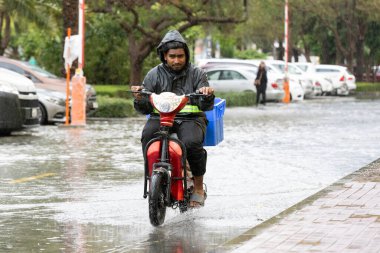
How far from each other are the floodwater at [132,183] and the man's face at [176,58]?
143 centimetres

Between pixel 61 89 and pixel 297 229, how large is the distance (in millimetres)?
18929

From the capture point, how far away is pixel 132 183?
44.1 ft

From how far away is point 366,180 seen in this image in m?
13.0

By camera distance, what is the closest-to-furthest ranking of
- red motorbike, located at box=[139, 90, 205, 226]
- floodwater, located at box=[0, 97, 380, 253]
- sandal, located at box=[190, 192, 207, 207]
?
floodwater, located at box=[0, 97, 380, 253] < red motorbike, located at box=[139, 90, 205, 226] < sandal, located at box=[190, 192, 207, 207]

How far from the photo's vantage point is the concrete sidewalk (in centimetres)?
806

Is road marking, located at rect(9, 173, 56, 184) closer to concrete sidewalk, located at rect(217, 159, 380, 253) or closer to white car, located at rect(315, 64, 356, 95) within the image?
concrete sidewalk, located at rect(217, 159, 380, 253)

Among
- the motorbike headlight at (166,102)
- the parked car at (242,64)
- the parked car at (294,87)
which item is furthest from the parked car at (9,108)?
the parked car at (294,87)

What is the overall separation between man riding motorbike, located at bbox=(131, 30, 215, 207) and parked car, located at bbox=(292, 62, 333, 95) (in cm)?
4428

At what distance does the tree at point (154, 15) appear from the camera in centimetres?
3853

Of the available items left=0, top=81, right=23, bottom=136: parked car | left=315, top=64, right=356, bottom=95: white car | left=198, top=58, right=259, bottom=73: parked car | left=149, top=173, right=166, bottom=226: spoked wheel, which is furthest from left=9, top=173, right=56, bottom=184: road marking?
left=315, top=64, right=356, bottom=95: white car

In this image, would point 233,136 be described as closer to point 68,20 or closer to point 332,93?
point 68,20


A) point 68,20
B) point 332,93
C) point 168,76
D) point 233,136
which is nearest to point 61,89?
point 68,20

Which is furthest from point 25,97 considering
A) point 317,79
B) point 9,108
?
point 317,79

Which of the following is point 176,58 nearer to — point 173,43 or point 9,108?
point 173,43
